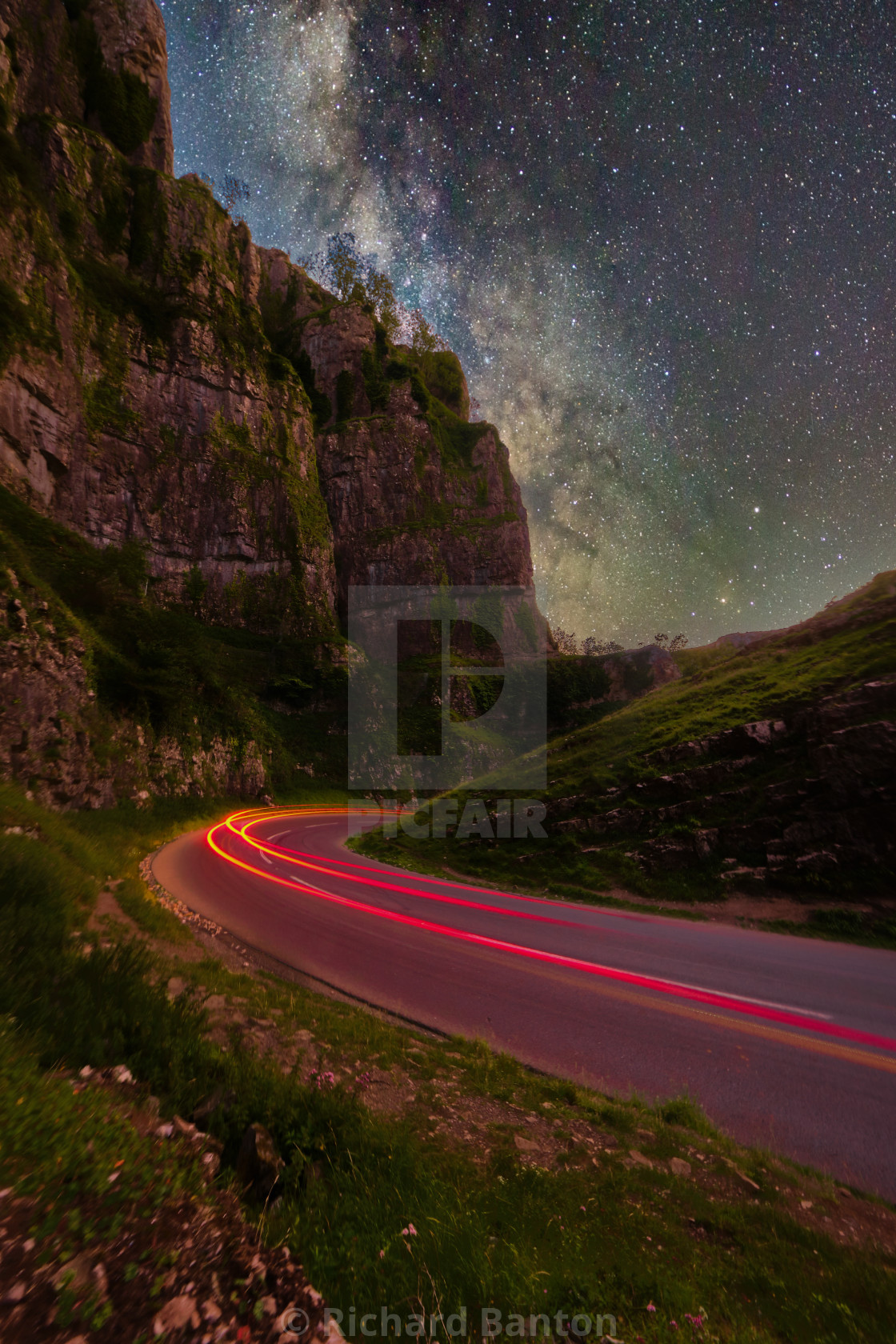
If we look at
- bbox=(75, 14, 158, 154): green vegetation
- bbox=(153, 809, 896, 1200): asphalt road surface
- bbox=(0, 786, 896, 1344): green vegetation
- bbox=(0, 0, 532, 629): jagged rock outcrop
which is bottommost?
bbox=(153, 809, 896, 1200): asphalt road surface

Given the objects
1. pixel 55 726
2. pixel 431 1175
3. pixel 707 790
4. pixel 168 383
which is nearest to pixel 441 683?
pixel 168 383

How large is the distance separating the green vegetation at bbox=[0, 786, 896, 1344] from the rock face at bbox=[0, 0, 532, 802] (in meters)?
22.2

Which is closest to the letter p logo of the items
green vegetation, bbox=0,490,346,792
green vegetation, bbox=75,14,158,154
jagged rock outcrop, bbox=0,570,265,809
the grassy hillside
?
green vegetation, bbox=0,490,346,792

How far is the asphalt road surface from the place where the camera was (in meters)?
4.44

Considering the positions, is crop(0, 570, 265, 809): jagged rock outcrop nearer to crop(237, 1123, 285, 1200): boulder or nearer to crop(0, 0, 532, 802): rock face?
crop(0, 0, 532, 802): rock face

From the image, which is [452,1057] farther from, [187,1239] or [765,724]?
[765,724]

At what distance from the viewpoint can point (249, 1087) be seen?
3.36 m

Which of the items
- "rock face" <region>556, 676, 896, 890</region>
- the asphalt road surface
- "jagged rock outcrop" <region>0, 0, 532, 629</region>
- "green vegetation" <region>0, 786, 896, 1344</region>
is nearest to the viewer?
"green vegetation" <region>0, 786, 896, 1344</region>

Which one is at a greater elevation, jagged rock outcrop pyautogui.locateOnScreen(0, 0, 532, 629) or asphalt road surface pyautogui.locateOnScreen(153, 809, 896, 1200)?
jagged rock outcrop pyautogui.locateOnScreen(0, 0, 532, 629)

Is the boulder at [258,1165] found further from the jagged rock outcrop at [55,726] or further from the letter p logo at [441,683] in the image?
the letter p logo at [441,683]

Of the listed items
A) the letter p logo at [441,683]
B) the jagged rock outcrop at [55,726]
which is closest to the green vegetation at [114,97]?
the letter p logo at [441,683]

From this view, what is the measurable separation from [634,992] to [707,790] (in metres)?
9.52

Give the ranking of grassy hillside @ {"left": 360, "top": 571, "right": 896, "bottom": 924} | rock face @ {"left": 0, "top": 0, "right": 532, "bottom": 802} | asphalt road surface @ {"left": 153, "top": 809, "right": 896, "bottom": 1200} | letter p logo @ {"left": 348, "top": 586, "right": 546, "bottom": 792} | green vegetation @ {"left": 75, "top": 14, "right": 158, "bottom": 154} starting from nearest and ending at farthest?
asphalt road surface @ {"left": 153, "top": 809, "right": 896, "bottom": 1200} < grassy hillside @ {"left": 360, "top": 571, "right": 896, "bottom": 924} < rock face @ {"left": 0, "top": 0, "right": 532, "bottom": 802} < letter p logo @ {"left": 348, "top": 586, "right": 546, "bottom": 792} < green vegetation @ {"left": 75, "top": 14, "right": 158, "bottom": 154}

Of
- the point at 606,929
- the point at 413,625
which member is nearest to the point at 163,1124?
the point at 606,929
